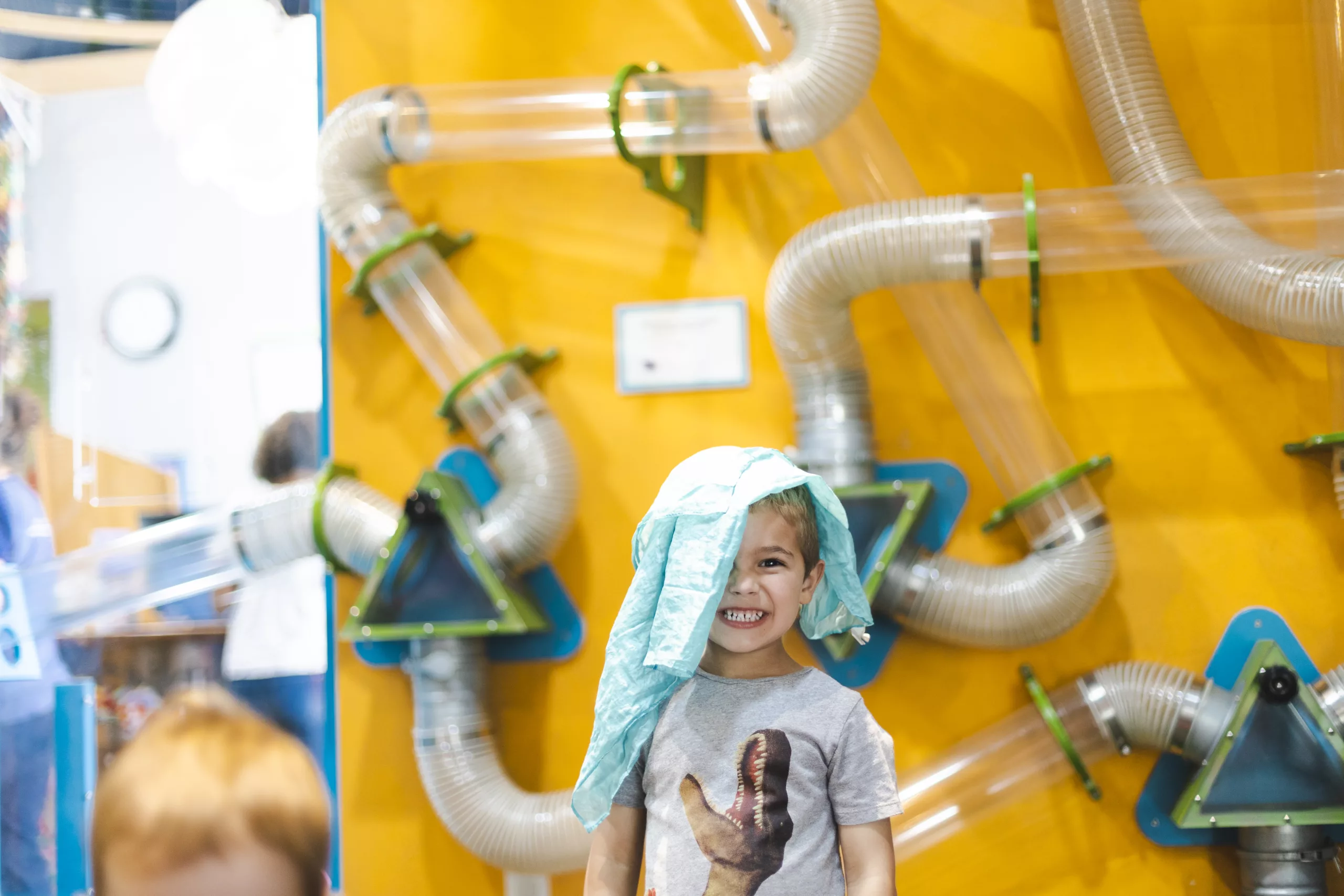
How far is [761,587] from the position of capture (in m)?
1.22

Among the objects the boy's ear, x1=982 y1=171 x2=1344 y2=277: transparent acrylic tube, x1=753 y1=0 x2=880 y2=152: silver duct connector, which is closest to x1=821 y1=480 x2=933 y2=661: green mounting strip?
x1=982 y1=171 x2=1344 y2=277: transparent acrylic tube

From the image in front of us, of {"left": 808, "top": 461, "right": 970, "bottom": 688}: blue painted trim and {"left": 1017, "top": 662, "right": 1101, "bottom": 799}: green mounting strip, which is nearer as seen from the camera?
{"left": 1017, "top": 662, "right": 1101, "bottom": 799}: green mounting strip

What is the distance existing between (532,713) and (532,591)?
0.86 feet

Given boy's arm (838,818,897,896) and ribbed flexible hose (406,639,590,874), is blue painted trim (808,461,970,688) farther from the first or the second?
boy's arm (838,818,897,896)

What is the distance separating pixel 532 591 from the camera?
2.50 metres

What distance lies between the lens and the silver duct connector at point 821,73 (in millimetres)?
2127

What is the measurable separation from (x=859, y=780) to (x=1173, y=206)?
4.47 ft

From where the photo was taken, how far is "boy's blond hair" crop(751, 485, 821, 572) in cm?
123

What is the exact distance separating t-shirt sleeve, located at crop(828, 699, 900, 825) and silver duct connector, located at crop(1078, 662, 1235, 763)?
1115 mm

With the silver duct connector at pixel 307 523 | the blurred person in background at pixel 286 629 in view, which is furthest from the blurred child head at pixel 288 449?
the silver duct connector at pixel 307 523

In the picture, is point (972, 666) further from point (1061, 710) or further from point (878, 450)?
point (878, 450)

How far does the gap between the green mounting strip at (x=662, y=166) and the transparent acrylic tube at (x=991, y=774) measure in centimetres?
121

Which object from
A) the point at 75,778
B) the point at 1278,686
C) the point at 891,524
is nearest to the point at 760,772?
the point at 891,524

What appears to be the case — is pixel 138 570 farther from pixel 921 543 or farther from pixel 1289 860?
pixel 1289 860
